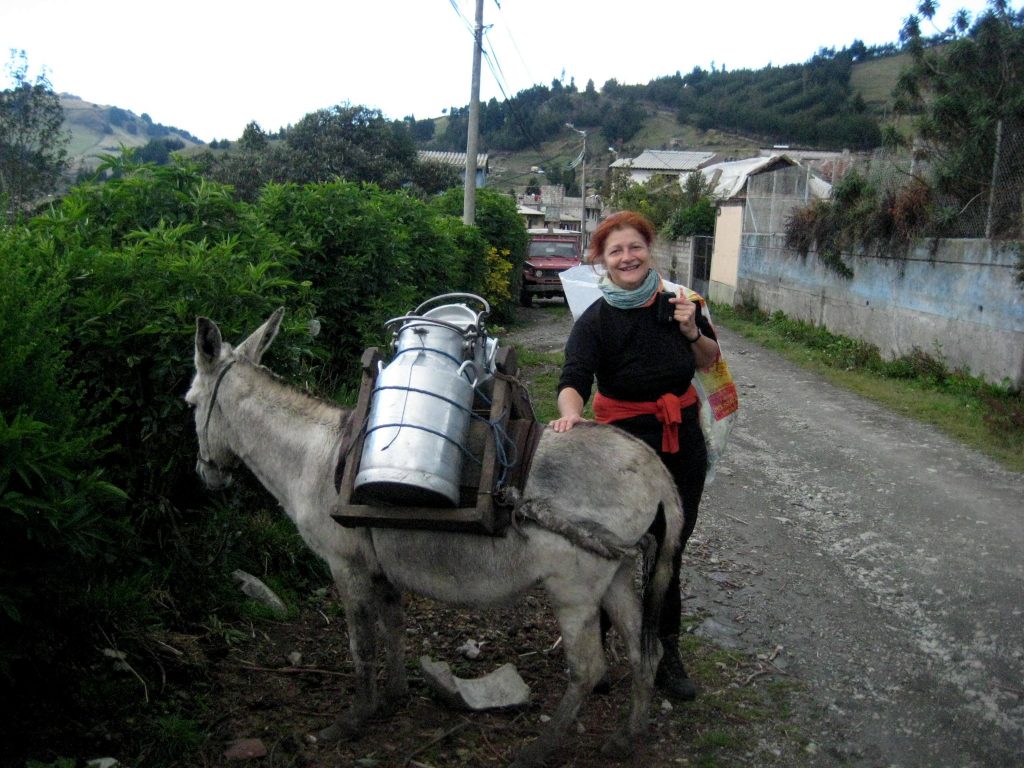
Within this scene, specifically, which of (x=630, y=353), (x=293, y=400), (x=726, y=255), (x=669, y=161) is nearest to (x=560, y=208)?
(x=669, y=161)

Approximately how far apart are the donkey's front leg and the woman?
1.07 metres

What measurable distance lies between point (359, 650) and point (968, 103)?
1214 centimetres

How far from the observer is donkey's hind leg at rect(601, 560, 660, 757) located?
Answer: 134 inches

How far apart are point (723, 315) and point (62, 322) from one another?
1904cm

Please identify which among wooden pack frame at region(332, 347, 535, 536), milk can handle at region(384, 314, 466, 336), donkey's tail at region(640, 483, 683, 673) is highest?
milk can handle at region(384, 314, 466, 336)

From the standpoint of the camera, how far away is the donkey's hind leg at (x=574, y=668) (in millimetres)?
3148

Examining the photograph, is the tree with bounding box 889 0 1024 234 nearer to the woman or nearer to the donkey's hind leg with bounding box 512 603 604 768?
the woman

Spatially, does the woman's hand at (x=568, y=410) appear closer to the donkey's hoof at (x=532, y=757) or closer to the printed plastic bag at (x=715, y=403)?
the printed plastic bag at (x=715, y=403)

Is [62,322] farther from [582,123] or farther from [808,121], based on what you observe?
[582,123]

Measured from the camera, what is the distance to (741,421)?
9.72m

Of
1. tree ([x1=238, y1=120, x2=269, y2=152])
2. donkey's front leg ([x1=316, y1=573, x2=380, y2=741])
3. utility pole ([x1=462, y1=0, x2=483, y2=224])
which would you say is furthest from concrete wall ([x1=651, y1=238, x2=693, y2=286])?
donkey's front leg ([x1=316, y1=573, x2=380, y2=741])

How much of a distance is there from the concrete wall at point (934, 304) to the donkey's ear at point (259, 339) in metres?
9.15

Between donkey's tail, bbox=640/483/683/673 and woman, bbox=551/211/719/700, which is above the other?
woman, bbox=551/211/719/700

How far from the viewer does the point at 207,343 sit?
3.46 m
